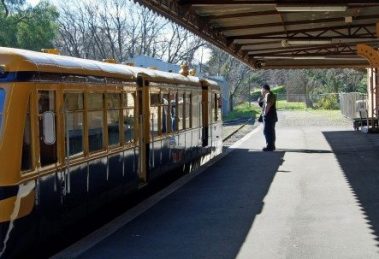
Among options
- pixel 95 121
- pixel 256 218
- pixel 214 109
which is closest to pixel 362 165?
pixel 214 109

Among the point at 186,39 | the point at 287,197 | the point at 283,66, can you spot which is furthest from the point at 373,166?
the point at 186,39

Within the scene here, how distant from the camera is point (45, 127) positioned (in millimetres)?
6891

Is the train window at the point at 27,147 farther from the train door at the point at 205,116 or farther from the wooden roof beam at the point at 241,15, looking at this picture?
the train door at the point at 205,116

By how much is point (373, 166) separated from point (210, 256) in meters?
8.93

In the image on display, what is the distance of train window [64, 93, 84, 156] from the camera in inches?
306

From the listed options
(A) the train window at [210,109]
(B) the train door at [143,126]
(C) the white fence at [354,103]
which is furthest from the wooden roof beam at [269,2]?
(C) the white fence at [354,103]

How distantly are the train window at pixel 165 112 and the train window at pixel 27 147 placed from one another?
6.13 meters

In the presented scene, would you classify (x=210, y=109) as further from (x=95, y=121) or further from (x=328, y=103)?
(x=328, y=103)

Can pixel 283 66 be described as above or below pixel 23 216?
above

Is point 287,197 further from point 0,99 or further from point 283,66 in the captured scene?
point 283,66

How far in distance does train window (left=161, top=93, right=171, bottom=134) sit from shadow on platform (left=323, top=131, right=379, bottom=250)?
3.55 metres

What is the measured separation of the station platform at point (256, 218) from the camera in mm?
7602

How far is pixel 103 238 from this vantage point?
8.29 meters

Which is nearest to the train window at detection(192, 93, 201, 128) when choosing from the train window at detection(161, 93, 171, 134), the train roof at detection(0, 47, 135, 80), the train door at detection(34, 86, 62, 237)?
the train window at detection(161, 93, 171, 134)
